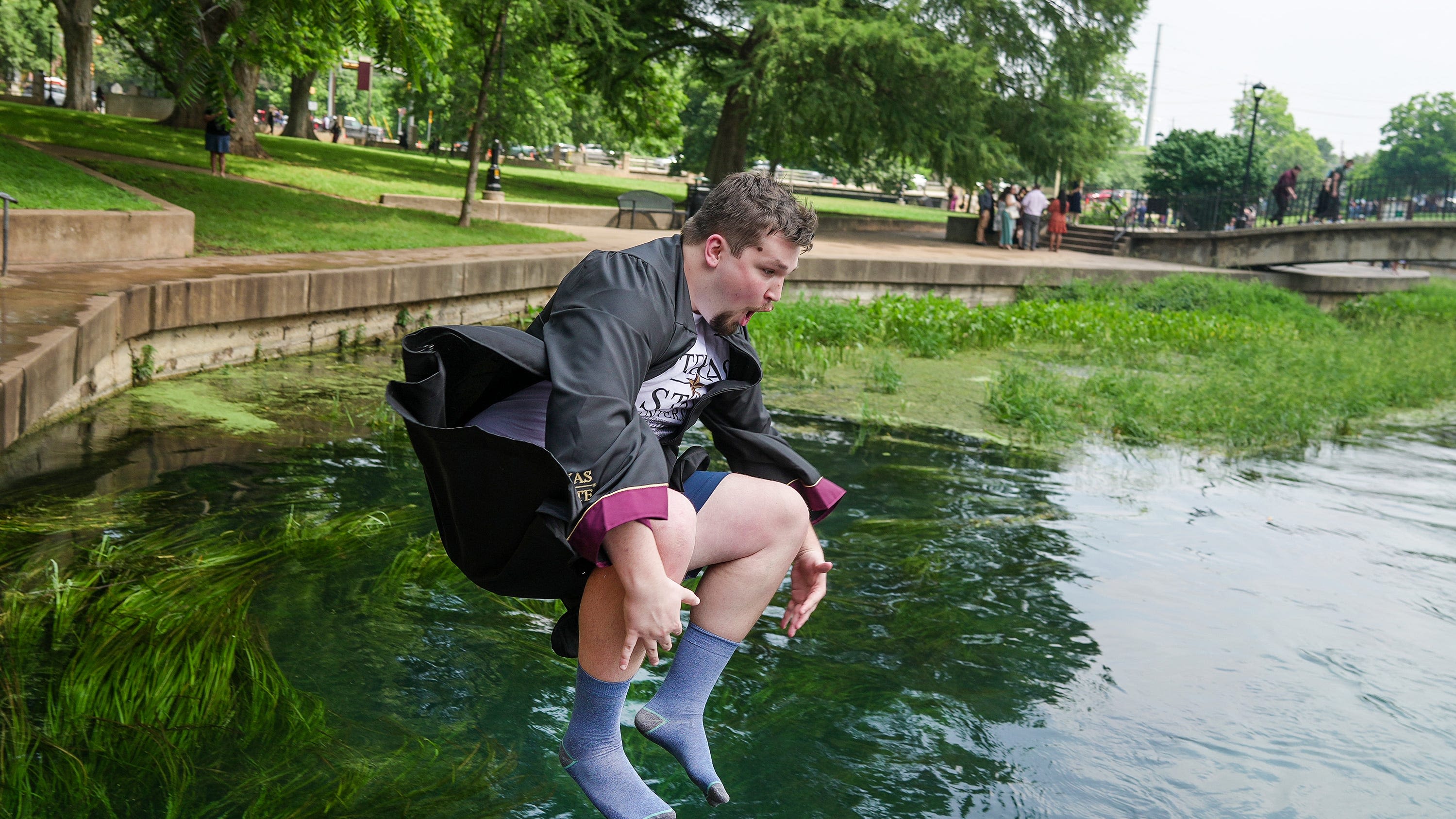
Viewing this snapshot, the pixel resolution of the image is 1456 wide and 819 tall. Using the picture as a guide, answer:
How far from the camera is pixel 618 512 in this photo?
7.14 feet

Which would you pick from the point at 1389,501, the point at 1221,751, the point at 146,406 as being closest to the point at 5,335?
the point at 146,406

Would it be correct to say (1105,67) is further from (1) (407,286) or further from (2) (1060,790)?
(2) (1060,790)

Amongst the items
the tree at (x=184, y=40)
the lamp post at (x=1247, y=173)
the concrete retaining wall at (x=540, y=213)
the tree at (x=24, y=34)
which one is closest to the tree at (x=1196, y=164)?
the lamp post at (x=1247, y=173)

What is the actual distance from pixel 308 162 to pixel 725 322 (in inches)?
859

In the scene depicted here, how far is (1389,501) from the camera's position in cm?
753

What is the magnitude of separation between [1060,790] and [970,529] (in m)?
2.73

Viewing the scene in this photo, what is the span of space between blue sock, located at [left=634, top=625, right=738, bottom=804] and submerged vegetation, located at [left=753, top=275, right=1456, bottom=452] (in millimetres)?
6143

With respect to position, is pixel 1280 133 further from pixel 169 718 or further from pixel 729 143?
pixel 169 718

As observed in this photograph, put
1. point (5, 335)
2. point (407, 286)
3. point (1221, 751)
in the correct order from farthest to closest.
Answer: point (407, 286) < point (5, 335) < point (1221, 751)

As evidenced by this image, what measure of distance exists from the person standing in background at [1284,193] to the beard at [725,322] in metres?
27.4

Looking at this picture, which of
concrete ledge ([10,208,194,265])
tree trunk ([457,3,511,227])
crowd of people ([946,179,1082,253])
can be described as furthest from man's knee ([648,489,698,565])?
crowd of people ([946,179,1082,253])

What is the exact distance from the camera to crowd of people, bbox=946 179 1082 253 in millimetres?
26156

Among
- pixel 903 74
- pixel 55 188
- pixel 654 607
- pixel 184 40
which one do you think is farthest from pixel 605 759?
pixel 903 74

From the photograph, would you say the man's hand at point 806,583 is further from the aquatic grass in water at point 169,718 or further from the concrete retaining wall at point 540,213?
the concrete retaining wall at point 540,213
